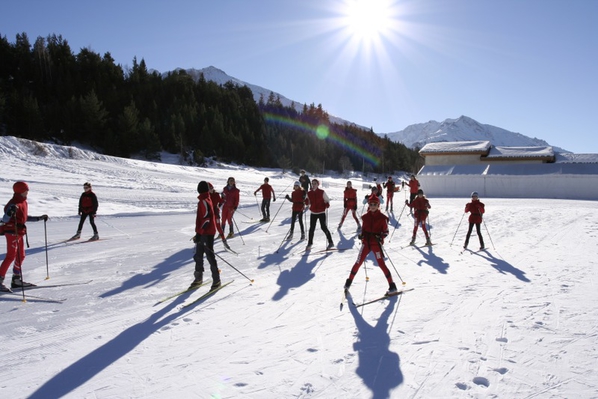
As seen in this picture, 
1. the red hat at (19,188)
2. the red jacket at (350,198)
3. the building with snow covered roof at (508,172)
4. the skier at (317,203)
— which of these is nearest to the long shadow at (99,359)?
the red hat at (19,188)

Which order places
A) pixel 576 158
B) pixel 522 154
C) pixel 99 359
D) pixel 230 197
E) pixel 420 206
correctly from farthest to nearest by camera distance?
1. pixel 522 154
2. pixel 576 158
3. pixel 230 197
4. pixel 420 206
5. pixel 99 359

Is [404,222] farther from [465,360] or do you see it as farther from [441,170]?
[441,170]

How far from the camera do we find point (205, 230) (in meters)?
6.29

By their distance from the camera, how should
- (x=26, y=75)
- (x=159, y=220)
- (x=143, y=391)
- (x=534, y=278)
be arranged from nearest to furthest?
(x=143, y=391) → (x=534, y=278) → (x=159, y=220) → (x=26, y=75)

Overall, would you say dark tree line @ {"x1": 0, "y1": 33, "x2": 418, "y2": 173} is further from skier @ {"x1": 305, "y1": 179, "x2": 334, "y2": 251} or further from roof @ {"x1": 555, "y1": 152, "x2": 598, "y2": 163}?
skier @ {"x1": 305, "y1": 179, "x2": 334, "y2": 251}

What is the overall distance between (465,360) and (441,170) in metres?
34.6

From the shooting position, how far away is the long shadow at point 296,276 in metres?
6.45

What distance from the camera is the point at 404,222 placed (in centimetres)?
1565

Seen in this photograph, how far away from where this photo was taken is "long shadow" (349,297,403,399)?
138 inches

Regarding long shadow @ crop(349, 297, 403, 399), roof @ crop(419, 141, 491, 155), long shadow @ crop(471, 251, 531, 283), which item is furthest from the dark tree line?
long shadow @ crop(349, 297, 403, 399)

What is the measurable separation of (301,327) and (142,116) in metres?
62.8

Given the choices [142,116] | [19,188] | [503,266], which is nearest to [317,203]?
[503,266]

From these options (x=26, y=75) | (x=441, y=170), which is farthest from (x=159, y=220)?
(x=26, y=75)

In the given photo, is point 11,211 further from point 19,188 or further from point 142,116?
point 142,116
